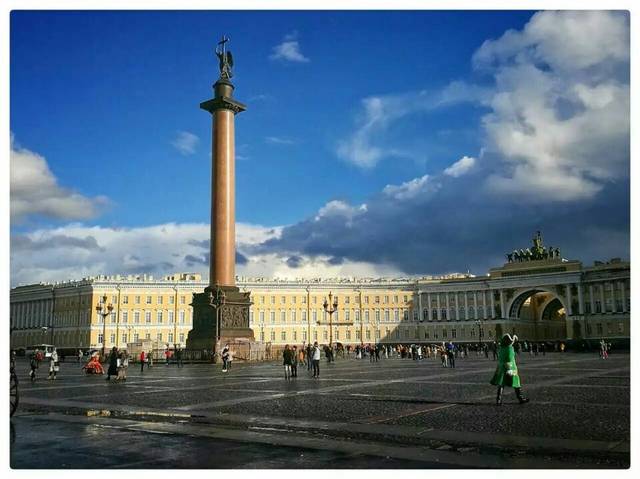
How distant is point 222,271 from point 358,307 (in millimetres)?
74380

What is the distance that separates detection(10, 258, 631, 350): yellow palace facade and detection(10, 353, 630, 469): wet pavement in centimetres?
8044

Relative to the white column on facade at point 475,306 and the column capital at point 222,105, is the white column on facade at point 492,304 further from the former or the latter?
the column capital at point 222,105

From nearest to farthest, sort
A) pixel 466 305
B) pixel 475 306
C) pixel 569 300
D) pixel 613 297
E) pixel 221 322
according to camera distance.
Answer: pixel 221 322 → pixel 613 297 → pixel 569 300 → pixel 475 306 → pixel 466 305

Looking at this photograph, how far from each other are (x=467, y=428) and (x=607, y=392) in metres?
8.80

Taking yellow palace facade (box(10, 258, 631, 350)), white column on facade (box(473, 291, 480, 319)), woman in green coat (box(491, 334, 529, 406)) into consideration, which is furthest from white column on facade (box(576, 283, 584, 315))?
woman in green coat (box(491, 334, 529, 406))

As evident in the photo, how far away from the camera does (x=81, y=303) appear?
10431 cm

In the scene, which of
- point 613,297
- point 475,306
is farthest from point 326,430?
point 475,306

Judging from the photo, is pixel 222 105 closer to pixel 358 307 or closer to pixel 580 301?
pixel 358 307

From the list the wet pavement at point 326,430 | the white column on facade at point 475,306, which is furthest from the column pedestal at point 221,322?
the white column on facade at point 475,306

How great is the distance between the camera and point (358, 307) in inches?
4587

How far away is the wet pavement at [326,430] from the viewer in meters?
8.60

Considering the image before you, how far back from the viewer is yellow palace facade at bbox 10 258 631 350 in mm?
102875

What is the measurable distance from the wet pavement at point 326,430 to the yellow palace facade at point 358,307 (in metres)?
80.4
